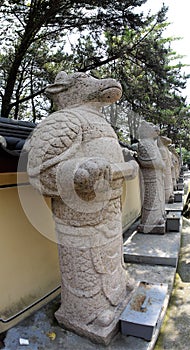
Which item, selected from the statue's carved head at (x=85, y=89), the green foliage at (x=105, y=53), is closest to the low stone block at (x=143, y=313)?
the statue's carved head at (x=85, y=89)

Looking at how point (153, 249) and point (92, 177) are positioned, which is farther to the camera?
point (153, 249)

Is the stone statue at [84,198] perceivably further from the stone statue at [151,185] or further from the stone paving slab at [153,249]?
the stone statue at [151,185]

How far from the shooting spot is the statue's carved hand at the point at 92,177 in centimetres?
228

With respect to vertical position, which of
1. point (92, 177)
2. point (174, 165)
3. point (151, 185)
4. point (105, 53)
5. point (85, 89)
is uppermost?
point (105, 53)

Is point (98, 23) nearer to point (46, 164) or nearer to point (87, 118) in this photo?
point (87, 118)

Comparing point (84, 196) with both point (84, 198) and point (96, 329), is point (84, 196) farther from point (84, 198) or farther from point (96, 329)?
point (96, 329)

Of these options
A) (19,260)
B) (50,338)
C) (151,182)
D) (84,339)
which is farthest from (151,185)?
(50,338)

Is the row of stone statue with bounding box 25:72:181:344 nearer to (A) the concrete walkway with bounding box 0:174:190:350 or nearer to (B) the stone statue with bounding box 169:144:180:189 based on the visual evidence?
(A) the concrete walkway with bounding box 0:174:190:350

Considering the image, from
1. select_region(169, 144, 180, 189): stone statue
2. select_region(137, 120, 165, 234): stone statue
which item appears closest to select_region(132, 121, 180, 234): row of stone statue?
select_region(137, 120, 165, 234): stone statue

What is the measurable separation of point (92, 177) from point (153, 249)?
3.46m

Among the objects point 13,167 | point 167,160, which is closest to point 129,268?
point 13,167

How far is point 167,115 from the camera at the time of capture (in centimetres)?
1140

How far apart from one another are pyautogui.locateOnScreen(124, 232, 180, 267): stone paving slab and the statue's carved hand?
112 inches

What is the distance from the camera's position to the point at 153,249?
521 cm
